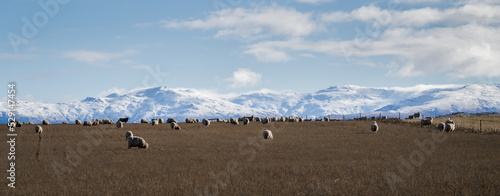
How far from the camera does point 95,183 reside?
2052cm

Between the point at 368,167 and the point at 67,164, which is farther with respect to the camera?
the point at 67,164

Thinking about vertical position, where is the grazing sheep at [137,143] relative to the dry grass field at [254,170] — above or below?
above

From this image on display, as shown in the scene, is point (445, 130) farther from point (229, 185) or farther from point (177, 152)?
point (229, 185)

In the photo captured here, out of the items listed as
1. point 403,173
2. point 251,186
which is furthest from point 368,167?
point 251,186

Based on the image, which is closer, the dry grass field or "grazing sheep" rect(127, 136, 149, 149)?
the dry grass field

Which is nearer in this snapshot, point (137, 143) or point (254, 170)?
point (254, 170)

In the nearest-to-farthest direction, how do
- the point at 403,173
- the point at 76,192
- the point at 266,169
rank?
1. the point at 76,192
2. the point at 403,173
3. the point at 266,169

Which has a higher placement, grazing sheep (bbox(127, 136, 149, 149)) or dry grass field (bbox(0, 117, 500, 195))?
grazing sheep (bbox(127, 136, 149, 149))

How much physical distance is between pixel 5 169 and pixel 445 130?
5127cm

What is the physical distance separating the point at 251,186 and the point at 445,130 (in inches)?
1819

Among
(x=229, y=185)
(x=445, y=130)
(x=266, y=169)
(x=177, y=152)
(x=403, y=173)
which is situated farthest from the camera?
(x=445, y=130)

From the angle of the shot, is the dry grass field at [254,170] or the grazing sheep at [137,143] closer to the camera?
the dry grass field at [254,170]

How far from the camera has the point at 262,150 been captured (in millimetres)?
35000

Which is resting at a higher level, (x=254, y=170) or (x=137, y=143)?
(x=137, y=143)
